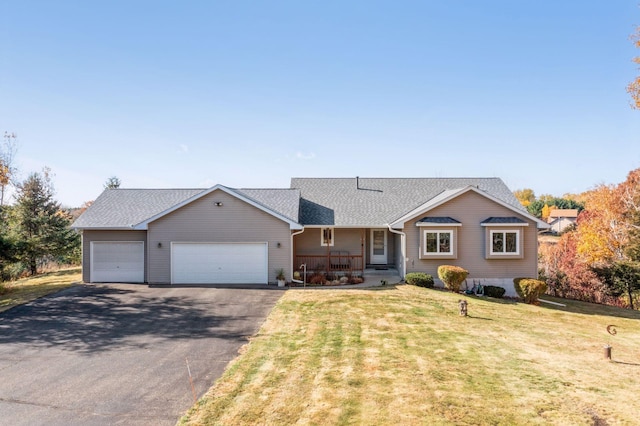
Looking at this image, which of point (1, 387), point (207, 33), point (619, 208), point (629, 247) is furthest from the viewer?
point (619, 208)

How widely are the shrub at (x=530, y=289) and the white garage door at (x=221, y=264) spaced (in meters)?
12.3

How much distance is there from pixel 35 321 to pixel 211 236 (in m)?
7.86

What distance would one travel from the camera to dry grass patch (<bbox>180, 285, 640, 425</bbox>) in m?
6.26

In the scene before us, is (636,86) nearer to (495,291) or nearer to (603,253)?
(495,291)

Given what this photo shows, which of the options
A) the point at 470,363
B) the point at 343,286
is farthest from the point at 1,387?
the point at 343,286

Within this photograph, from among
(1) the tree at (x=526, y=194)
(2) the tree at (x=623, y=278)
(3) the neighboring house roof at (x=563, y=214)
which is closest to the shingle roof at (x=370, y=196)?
(2) the tree at (x=623, y=278)

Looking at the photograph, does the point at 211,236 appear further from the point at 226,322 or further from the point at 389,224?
the point at 389,224

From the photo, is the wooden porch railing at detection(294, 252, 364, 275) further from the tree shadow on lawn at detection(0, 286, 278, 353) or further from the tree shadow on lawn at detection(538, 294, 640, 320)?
the tree shadow on lawn at detection(538, 294, 640, 320)

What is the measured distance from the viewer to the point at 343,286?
1825cm

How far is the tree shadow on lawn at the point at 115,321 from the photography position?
1059 centimetres

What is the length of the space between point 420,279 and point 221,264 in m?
9.90

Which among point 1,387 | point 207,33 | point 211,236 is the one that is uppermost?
point 207,33

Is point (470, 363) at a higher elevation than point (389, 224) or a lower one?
lower

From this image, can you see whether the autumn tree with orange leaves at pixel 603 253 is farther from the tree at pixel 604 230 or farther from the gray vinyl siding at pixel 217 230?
the gray vinyl siding at pixel 217 230
